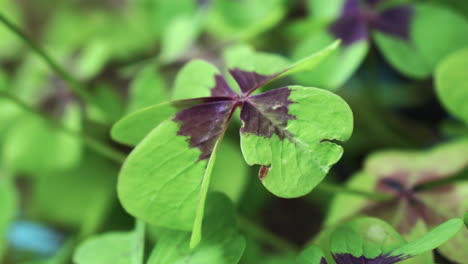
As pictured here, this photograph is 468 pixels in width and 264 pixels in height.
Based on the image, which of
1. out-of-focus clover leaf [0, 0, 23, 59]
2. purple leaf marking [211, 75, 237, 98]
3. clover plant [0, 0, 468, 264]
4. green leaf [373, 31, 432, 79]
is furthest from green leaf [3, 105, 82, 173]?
green leaf [373, 31, 432, 79]

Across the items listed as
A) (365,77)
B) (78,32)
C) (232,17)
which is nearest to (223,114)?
(232,17)

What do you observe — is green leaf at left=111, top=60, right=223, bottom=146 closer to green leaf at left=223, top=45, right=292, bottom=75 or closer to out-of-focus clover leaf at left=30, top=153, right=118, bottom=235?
green leaf at left=223, top=45, right=292, bottom=75

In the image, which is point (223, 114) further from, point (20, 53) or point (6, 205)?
point (20, 53)

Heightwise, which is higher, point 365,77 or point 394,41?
point 394,41

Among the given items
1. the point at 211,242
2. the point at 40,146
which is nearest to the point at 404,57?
the point at 211,242

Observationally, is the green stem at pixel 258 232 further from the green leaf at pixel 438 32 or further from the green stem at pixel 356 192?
the green leaf at pixel 438 32

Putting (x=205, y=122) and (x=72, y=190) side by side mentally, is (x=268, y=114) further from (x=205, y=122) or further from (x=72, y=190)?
(x=72, y=190)
